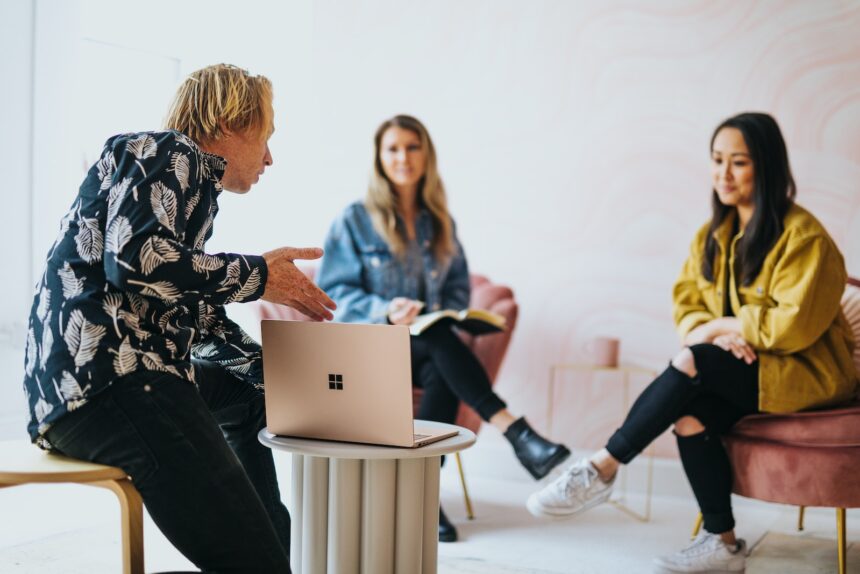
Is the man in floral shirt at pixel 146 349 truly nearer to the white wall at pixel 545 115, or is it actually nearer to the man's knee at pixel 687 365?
the man's knee at pixel 687 365

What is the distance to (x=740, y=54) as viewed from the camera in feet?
10.9

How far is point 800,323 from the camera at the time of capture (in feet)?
7.91

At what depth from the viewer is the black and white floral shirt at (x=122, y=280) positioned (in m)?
1.42

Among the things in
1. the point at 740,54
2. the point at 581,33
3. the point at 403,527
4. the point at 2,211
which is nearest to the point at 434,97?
the point at 581,33

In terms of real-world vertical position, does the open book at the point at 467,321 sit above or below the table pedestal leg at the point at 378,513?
above

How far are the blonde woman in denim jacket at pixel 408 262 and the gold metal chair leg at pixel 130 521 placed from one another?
4.90ft

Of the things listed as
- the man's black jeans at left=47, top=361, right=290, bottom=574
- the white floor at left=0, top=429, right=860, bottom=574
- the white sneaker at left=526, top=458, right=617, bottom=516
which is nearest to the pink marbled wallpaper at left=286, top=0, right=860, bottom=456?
the white floor at left=0, top=429, right=860, bottom=574

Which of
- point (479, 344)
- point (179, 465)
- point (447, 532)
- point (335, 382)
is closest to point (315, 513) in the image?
point (335, 382)

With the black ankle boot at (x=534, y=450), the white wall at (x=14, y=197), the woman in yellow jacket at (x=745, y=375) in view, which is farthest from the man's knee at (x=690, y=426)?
the white wall at (x=14, y=197)

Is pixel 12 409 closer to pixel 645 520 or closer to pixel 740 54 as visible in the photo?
pixel 645 520

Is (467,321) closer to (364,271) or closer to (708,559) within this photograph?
(364,271)

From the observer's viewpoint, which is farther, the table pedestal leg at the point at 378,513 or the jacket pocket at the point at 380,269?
the jacket pocket at the point at 380,269

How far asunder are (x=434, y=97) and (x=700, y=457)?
2015 mm

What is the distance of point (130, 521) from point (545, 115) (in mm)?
2621
